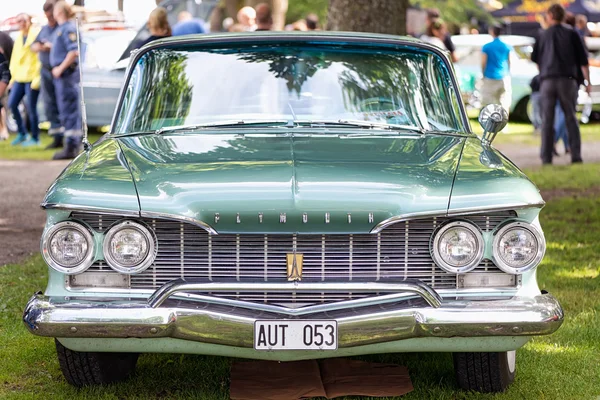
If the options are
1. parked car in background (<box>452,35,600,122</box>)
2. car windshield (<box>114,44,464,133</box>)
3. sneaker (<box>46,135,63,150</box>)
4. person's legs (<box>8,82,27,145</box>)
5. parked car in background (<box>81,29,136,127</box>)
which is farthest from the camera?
parked car in background (<box>452,35,600,122</box>)

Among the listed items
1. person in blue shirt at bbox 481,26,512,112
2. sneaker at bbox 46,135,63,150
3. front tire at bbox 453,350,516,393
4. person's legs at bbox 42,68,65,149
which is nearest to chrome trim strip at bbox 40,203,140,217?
front tire at bbox 453,350,516,393

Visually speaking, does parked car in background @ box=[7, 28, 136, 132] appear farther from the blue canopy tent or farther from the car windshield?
the blue canopy tent

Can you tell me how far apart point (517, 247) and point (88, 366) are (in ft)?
6.31

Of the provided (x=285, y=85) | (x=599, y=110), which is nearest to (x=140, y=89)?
(x=285, y=85)

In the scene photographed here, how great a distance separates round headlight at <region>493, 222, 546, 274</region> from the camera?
4195 millimetres

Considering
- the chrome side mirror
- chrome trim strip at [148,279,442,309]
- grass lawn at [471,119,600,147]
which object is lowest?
grass lawn at [471,119,600,147]

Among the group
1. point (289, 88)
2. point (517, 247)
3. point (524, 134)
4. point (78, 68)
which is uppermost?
point (289, 88)

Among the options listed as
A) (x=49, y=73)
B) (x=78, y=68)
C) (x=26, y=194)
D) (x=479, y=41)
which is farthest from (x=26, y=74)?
(x=479, y=41)

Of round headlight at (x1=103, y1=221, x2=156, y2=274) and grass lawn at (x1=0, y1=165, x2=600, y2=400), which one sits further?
grass lawn at (x1=0, y1=165, x2=600, y2=400)

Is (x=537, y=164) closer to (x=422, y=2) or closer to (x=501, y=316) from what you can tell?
(x=501, y=316)

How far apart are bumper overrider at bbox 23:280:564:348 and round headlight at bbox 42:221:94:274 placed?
140 millimetres

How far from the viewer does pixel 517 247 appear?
421 centimetres

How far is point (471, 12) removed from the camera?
3450cm

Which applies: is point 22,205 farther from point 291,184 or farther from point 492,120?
point 291,184
